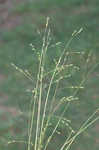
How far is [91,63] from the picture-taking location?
500cm

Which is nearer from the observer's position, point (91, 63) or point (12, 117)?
point (12, 117)

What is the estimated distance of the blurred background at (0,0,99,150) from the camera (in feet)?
14.4

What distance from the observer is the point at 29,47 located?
5.70 meters

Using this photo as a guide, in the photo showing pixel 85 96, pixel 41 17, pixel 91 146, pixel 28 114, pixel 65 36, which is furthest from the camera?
pixel 41 17

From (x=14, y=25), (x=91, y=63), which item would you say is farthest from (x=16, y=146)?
(x=14, y=25)

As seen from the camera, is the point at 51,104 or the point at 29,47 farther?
the point at 29,47

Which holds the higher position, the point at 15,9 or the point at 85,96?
the point at 15,9

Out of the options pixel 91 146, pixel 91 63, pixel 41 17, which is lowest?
pixel 91 146

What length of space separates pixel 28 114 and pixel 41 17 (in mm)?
2083

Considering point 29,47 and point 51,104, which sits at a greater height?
point 51,104

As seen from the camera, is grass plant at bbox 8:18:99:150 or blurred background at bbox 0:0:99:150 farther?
blurred background at bbox 0:0:99:150

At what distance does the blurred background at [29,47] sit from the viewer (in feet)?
14.4

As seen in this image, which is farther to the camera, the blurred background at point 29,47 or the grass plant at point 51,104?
the blurred background at point 29,47

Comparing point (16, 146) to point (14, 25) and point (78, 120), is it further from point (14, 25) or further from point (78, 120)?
point (14, 25)
